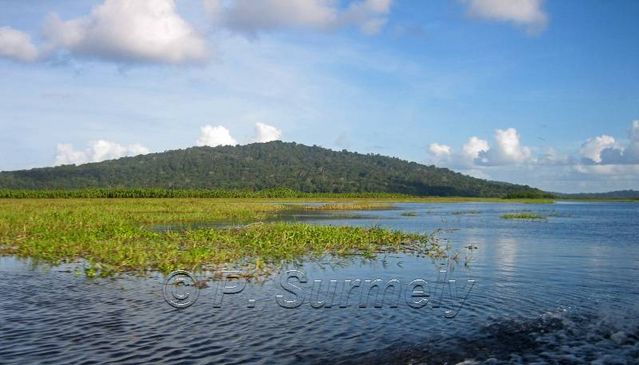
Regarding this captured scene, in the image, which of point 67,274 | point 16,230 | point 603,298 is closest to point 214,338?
point 67,274

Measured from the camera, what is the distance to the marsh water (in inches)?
474

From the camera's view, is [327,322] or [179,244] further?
[179,244]

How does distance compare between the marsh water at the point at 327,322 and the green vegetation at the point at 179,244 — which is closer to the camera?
the marsh water at the point at 327,322

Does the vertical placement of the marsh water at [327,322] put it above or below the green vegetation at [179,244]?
below

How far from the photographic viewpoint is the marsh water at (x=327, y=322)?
1203cm

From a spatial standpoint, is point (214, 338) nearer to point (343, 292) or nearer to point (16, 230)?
point (343, 292)

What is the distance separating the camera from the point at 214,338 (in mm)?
13062

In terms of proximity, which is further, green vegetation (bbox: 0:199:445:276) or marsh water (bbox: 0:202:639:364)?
green vegetation (bbox: 0:199:445:276)

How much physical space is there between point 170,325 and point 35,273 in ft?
36.0

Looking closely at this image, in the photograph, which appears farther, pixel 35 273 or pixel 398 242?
pixel 398 242

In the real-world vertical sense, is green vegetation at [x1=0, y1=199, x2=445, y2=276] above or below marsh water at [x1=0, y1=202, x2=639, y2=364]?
above

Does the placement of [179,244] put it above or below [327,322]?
above

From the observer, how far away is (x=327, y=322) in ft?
48.4

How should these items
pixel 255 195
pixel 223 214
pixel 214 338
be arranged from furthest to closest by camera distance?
pixel 255 195 → pixel 223 214 → pixel 214 338
